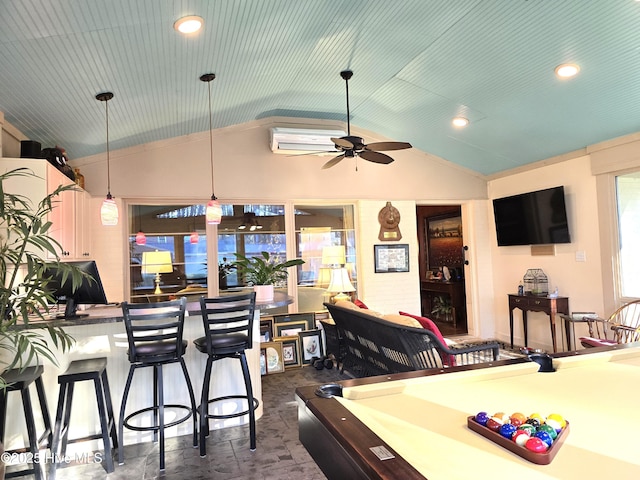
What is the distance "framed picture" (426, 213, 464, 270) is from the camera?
820 cm

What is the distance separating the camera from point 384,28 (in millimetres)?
3480

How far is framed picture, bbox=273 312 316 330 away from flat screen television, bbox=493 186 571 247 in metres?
3.11

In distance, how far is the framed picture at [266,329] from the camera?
5.35m

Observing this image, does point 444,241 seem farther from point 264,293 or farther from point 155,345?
point 155,345

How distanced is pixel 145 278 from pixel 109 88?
2587mm

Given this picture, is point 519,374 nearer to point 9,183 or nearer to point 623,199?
point 9,183

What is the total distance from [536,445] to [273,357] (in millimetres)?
4132

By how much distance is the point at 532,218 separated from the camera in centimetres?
578

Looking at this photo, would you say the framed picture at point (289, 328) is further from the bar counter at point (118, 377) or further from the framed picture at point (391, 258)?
the bar counter at point (118, 377)

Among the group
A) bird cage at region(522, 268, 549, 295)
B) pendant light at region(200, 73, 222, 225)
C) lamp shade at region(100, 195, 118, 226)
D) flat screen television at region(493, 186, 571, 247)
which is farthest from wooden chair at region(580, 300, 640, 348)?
lamp shade at region(100, 195, 118, 226)

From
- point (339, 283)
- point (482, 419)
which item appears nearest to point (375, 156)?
point (339, 283)

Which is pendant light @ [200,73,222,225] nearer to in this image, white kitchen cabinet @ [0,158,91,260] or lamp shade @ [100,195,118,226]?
lamp shade @ [100,195,118,226]

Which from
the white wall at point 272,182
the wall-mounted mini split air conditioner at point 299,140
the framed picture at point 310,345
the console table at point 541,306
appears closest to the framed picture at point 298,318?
the framed picture at point 310,345

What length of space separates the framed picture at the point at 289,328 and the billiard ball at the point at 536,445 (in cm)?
439
